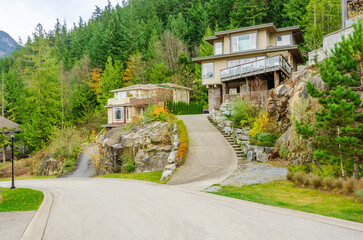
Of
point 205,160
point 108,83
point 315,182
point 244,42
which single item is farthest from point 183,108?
point 315,182

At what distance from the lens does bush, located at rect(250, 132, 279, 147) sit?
1795cm

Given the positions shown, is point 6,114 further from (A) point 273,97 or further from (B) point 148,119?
(A) point 273,97

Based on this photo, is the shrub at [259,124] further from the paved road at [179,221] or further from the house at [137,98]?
the house at [137,98]

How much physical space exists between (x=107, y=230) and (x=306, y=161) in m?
11.8

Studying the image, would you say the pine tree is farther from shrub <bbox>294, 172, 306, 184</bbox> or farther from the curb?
the curb

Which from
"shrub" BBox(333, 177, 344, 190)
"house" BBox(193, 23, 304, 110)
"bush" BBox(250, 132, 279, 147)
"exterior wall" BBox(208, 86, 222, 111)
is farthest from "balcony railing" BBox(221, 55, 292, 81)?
"shrub" BBox(333, 177, 344, 190)

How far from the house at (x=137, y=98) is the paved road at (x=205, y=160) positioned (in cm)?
1573

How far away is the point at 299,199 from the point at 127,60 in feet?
167

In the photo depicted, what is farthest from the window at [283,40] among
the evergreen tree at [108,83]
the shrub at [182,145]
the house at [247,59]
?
the evergreen tree at [108,83]

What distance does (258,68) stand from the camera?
27.3 metres

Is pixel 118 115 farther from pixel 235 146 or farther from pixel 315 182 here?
pixel 315 182

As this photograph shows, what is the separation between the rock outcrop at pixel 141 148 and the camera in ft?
70.8

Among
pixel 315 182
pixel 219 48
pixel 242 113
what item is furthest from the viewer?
pixel 219 48

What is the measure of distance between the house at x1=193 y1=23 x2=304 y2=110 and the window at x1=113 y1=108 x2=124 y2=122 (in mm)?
15379
